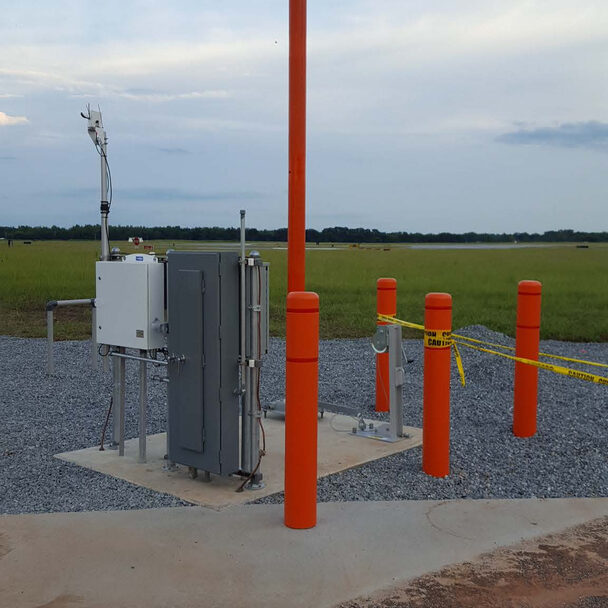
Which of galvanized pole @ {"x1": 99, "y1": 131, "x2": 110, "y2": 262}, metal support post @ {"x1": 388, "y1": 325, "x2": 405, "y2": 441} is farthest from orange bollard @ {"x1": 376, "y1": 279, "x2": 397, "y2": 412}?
galvanized pole @ {"x1": 99, "y1": 131, "x2": 110, "y2": 262}

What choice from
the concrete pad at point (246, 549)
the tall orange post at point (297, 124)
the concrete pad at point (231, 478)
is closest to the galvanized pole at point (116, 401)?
the concrete pad at point (231, 478)

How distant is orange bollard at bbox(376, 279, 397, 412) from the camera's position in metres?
7.86

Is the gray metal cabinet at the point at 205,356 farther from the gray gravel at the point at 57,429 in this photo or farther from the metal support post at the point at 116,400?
the metal support post at the point at 116,400

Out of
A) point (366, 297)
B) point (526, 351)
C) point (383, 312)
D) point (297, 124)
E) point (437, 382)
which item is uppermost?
point (297, 124)

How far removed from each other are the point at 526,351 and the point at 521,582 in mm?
3056

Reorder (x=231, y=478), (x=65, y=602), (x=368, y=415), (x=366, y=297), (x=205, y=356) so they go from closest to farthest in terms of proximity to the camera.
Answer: (x=65, y=602) → (x=205, y=356) → (x=231, y=478) → (x=368, y=415) → (x=366, y=297)

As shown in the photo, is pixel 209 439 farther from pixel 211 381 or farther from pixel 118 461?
pixel 118 461

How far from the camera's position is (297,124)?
5.95 m

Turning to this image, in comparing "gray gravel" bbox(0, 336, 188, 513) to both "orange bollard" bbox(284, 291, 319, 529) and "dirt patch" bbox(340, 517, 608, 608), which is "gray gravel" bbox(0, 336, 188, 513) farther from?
"dirt patch" bbox(340, 517, 608, 608)

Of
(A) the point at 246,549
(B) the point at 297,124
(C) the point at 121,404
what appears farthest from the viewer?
(C) the point at 121,404

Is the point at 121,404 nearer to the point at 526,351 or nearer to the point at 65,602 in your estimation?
the point at 65,602

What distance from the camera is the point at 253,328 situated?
5.36m

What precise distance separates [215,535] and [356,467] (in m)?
1.76

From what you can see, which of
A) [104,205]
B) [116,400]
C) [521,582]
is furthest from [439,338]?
[104,205]
